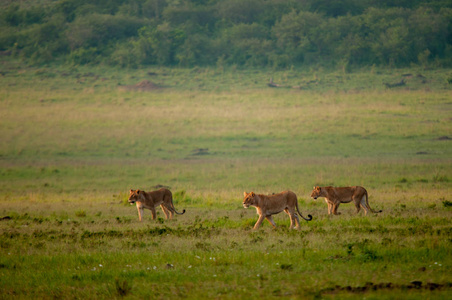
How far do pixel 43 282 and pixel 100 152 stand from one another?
37131 mm

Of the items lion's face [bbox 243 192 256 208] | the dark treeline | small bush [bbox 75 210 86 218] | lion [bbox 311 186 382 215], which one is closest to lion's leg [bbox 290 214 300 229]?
lion's face [bbox 243 192 256 208]

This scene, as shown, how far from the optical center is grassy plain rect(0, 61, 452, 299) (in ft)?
32.2

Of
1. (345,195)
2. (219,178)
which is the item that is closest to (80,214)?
(345,195)

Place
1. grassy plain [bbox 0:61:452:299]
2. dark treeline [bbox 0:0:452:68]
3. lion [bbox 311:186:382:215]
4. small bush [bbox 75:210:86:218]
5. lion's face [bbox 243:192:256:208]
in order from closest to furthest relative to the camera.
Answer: grassy plain [bbox 0:61:452:299], lion's face [bbox 243:192:256:208], lion [bbox 311:186:382:215], small bush [bbox 75:210:86:218], dark treeline [bbox 0:0:452:68]

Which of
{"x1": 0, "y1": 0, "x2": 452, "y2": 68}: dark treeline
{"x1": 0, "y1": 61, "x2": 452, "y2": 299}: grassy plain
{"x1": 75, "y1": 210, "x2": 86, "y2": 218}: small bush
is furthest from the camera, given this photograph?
{"x1": 0, "y1": 0, "x2": 452, "y2": 68}: dark treeline

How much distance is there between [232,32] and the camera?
78250mm

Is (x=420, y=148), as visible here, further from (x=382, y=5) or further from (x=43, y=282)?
(x=382, y=5)

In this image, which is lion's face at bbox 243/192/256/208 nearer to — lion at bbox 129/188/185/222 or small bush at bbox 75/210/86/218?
lion at bbox 129/188/185/222

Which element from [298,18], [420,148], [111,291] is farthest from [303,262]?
[298,18]

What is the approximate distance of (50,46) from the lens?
75.0 meters

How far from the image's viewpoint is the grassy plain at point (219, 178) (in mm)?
9828

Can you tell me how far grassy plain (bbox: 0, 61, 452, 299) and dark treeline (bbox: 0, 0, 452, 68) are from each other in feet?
12.1

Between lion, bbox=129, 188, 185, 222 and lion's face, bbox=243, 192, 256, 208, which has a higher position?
lion's face, bbox=243, 192, 256, 208

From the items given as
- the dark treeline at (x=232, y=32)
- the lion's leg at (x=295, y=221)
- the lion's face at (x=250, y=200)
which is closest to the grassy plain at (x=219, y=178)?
the lion's leg at (x=295, y=221)
